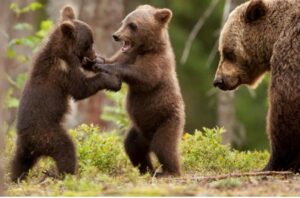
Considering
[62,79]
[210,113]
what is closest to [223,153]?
[62,79]

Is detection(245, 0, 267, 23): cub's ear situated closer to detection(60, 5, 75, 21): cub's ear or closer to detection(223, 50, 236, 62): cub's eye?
detection(223, 50, 236, 62): cub's eye

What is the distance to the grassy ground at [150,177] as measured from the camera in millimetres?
9922

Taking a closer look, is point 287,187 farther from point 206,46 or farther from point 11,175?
point 206,46

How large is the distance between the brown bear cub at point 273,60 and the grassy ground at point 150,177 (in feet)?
1.95

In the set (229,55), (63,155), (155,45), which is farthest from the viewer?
(229,55)

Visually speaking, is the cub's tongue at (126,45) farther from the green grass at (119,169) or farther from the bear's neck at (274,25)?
the bear's neck at (274,25)

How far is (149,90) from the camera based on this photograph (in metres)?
12.6

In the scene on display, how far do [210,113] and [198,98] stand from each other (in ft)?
2.40

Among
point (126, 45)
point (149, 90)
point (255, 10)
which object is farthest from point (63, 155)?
point (255, 10)

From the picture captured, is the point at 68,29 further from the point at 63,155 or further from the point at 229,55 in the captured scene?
the point at 229,55

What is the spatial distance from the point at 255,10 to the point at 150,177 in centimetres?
268

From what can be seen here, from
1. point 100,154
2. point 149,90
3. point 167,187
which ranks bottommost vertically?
point 100,154

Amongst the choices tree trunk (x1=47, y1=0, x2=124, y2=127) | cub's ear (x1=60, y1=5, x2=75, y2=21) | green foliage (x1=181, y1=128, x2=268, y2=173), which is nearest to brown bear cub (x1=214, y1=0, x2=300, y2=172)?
green foliage (x1=181, y1=128, x2=268, y2=173)

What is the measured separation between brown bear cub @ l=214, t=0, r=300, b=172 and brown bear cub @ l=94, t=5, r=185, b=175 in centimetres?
74
